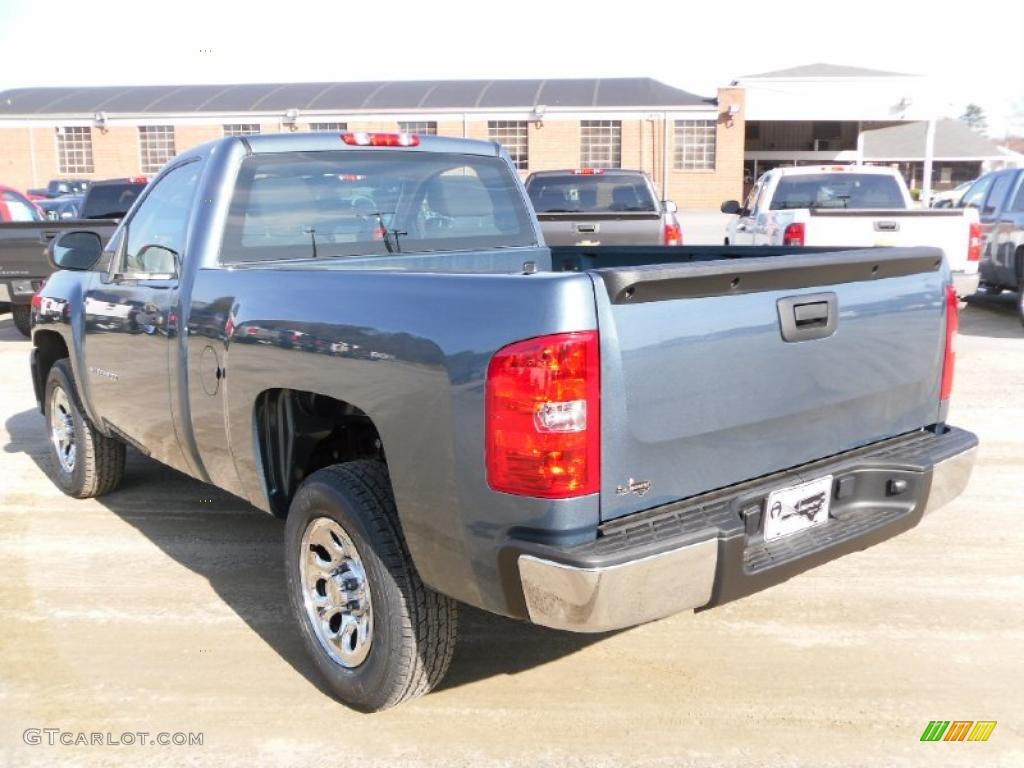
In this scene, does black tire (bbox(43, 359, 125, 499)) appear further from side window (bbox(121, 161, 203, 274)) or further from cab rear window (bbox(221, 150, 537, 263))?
cab rear window (bbox(221, 150, 537, 263))

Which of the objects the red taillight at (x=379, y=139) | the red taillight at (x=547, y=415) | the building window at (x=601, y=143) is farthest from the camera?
the building window at (x=601, y=143)

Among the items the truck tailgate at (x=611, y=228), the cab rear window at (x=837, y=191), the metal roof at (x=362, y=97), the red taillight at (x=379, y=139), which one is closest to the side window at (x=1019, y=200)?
the cab rear window at (x=837, y=191)

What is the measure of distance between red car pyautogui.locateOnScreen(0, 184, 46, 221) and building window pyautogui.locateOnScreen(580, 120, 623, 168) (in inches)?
1221

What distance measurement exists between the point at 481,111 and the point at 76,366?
131 ft

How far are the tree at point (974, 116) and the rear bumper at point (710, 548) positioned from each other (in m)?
159

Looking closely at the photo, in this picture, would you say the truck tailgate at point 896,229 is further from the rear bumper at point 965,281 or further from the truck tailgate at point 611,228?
the truck tailgate at point 611,228

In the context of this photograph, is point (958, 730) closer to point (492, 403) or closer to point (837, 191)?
point (492, 403)

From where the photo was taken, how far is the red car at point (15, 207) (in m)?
13.7

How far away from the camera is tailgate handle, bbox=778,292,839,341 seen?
3084mm

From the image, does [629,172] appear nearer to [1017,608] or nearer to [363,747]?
[1017,608]

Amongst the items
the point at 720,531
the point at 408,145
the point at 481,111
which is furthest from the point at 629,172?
the point at 481,111

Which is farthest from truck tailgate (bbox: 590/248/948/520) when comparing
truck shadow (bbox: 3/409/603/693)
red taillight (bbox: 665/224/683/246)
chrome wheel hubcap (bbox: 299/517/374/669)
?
red taillight (bbox: 665/224/683/246)

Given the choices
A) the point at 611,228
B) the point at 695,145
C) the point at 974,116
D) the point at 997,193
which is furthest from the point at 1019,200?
the point at 974,116

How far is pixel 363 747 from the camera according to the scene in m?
3.18
